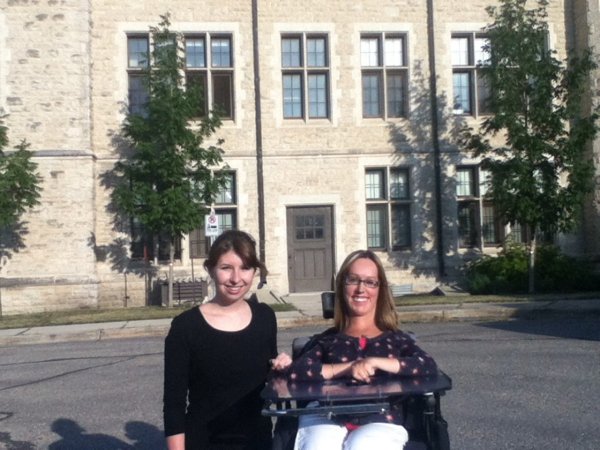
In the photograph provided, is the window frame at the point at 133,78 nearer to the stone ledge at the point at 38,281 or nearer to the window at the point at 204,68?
the window at the point at 204,68

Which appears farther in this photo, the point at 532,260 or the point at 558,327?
the point at 532,260

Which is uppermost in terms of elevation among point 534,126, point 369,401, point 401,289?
point 534,126

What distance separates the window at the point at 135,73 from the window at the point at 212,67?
1100mm

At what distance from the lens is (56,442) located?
6180 mm

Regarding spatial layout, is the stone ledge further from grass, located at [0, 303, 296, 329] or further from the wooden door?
the wooden door

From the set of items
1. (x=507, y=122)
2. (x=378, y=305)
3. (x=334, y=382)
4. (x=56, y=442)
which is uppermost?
(x=507, y=122)

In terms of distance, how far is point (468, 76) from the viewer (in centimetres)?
1969

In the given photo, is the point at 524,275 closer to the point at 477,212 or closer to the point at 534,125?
the point at 477,212

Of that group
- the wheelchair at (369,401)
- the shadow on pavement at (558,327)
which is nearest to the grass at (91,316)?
the shadow on pavement at (558,327)

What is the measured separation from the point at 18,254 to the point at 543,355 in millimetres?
12461

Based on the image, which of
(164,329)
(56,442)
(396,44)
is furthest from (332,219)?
(56,442)

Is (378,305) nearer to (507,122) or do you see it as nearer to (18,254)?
(507,122)

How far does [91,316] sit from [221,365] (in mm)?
13014

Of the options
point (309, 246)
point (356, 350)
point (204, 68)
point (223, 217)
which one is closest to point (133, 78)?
point (204, 68)
